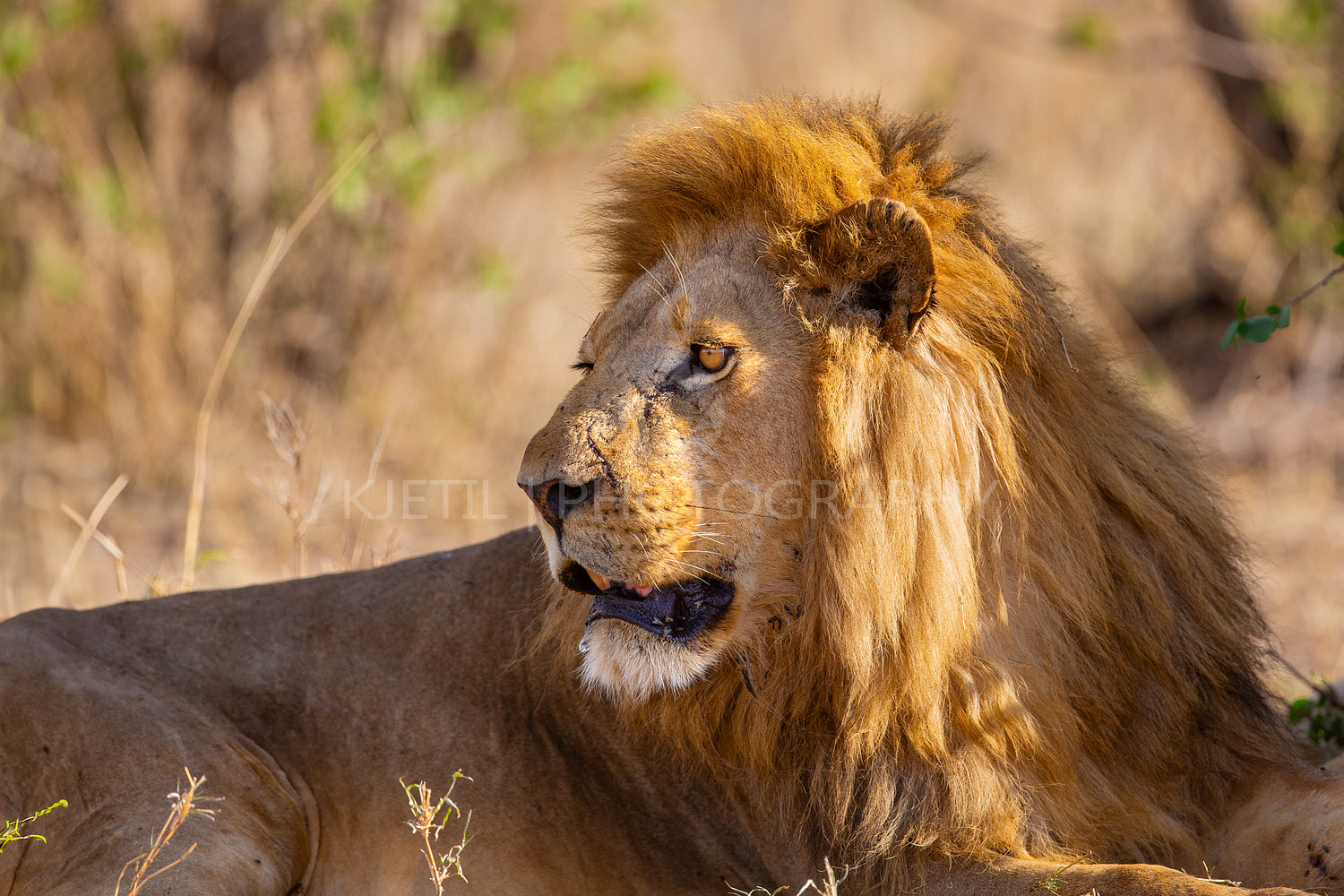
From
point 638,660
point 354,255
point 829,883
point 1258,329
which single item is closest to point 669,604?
point 638,660

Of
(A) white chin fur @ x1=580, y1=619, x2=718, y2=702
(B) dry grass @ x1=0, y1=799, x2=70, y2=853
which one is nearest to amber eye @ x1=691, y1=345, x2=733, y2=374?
(A) white chin fur @ x1=580, y1=619, x2=718, y2=702

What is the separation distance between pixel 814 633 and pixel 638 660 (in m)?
0.35

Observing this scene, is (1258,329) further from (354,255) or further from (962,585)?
(354,255)

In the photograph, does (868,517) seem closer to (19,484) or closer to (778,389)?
(778,389)

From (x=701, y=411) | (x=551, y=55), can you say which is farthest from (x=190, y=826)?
(x=551, y=55)

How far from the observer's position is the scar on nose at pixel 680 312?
8.60ft

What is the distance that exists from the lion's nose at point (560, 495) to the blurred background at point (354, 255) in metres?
4.28

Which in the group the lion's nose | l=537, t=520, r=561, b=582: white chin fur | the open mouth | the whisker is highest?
the lion's nose

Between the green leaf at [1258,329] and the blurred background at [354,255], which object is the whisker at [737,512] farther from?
the blurred background at [354,255]

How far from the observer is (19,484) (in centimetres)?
773

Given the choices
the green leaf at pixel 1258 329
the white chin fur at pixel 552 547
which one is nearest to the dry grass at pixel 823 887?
the white chin fur at pixel 552 547

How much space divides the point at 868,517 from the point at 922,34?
1277cm

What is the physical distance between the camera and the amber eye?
255cm

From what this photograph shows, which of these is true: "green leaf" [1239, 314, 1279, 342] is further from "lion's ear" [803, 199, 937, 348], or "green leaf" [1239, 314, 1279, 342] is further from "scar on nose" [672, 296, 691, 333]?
"scar on nose" [672, 296, 691, 333]
